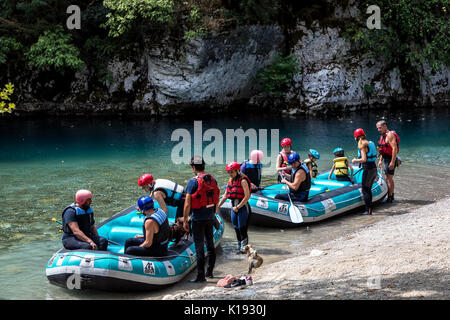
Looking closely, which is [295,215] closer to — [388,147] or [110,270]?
[388,147]

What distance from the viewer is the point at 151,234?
7.50m

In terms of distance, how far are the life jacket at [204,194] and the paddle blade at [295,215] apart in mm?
3037

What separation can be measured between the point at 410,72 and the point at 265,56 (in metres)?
7.92

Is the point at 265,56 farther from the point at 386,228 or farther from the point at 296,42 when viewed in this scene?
the point at 386,228

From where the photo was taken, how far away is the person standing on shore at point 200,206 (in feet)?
24.9

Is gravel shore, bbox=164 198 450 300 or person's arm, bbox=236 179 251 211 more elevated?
person's arm, bbox=236 179 251 211

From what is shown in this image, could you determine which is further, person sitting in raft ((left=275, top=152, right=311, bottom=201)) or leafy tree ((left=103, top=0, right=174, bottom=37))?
leafy tree ((left=103, top=0, right=174, bottom=37))

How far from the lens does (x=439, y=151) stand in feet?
58.4

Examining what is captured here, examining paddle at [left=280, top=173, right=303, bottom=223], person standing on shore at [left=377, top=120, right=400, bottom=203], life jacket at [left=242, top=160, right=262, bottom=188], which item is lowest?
paddle at [left=280, top=173, right=303, bottom=223]

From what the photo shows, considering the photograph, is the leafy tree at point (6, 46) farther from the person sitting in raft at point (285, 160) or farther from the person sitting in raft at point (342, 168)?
the person sitting in raft at point (342, 168)

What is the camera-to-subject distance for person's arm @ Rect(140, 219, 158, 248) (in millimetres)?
7375

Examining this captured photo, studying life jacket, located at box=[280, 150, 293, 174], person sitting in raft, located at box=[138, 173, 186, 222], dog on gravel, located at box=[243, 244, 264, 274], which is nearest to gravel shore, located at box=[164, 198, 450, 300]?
dog on gravel, located at box=[243, 244, 264, 274]

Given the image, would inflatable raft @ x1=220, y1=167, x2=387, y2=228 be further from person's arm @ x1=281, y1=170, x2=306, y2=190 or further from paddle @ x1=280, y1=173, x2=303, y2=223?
person's arm @ x1=281, y1=170, x2=306, y2=190
